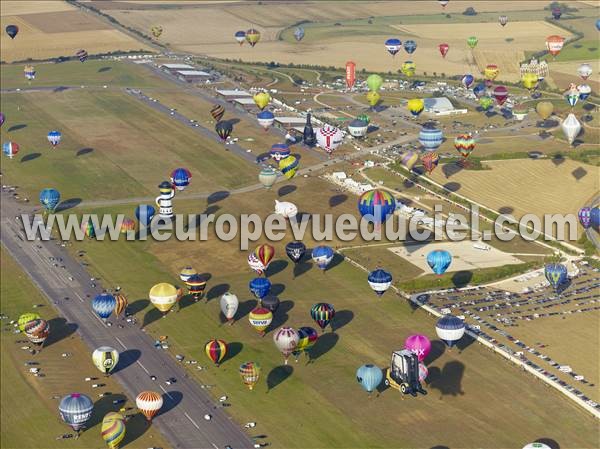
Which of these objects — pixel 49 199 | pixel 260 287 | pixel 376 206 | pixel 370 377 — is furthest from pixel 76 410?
pixel 49 199

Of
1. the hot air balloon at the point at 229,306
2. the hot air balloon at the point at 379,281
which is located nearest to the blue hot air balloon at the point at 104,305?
the hot air balloon at the point at 229,306

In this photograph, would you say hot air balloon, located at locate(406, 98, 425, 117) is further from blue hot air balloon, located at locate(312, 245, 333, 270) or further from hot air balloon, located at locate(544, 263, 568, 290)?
hot air balloon, located at locate(544, 263, 568, 290)

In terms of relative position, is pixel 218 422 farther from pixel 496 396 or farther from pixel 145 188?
pixel 145 188

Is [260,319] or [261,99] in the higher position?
[260,319]

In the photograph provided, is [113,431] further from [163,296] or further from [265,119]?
[265,119]

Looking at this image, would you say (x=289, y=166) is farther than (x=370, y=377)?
Yes

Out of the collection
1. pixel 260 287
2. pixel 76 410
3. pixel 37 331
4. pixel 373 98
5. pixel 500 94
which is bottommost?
pixel 373 98

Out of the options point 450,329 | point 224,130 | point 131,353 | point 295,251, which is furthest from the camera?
point 224,130

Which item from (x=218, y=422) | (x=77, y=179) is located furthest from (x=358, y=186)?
(x=218, y=422)
